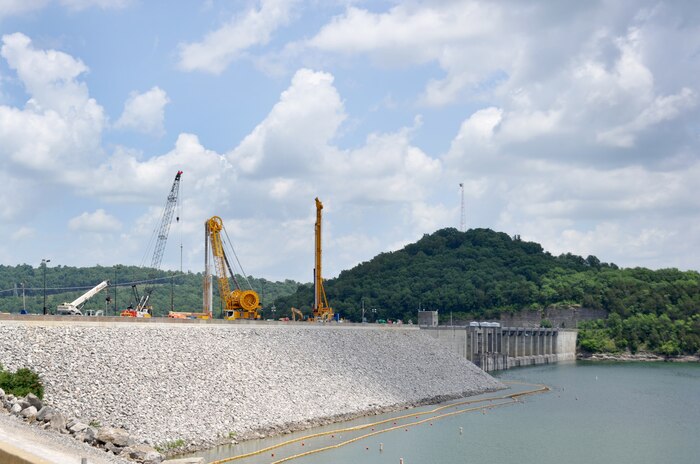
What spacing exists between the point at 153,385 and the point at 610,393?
260 ft

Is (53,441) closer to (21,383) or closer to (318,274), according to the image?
(21,383)

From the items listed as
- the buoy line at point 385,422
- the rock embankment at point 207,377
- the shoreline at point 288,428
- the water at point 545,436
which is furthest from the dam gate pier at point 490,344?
the shoreline at point 288,428

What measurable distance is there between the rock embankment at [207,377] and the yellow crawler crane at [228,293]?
626 inches

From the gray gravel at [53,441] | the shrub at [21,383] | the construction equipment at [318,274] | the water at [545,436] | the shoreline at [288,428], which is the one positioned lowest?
Answer: the water at [545,436]

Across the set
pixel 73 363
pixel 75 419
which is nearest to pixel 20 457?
pixel 75 419

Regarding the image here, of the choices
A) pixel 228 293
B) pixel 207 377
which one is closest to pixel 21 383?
pixel 207 377

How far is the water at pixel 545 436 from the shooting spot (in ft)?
209

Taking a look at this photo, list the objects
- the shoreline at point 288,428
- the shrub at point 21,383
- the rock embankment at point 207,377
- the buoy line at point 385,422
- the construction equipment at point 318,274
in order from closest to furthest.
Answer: the shrub at point 21,383 → the shoreline at point 288,428 → the rock embankment at point 207,377 → the buoy line at point 385,422 → the construction equipment at point 318,274

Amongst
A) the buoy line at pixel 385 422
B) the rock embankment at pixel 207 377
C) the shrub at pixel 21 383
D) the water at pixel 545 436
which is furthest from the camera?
the water at pixel 545 436

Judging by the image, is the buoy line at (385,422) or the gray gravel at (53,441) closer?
the gray gravel at (53,441)

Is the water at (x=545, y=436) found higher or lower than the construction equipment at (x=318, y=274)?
Result: lower

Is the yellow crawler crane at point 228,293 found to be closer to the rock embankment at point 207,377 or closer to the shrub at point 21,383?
the rock embankment at point 207,377

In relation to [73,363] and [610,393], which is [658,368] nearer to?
[610,393]

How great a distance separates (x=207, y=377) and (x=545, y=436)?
1286 inches
